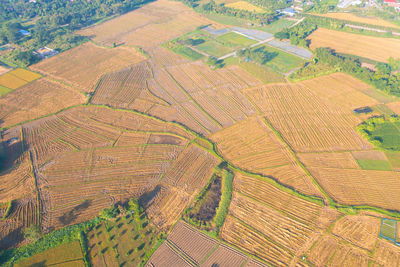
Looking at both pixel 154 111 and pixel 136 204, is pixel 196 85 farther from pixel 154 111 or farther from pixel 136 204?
pixel 136 204

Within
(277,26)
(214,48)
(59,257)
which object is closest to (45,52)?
(214,48)

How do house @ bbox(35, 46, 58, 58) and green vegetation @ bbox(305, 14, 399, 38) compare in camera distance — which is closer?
house @ bbox(35, 46, 58, 58)

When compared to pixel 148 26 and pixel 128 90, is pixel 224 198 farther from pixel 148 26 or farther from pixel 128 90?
pixel 148 26

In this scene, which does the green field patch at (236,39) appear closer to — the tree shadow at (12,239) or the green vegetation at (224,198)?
the green vegetation at (224,198)

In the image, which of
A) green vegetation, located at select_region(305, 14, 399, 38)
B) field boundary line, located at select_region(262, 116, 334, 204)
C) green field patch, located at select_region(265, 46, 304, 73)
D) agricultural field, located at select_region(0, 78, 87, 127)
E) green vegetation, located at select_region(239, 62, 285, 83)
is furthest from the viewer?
green vegetation, located at select_region(305, 14, 399, 38)

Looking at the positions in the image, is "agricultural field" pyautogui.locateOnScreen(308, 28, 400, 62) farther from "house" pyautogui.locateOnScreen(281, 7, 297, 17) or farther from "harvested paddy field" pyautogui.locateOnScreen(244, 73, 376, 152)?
"harvested paddy field" pyautogui.locateOnScreen(244, 73, 376, 152)

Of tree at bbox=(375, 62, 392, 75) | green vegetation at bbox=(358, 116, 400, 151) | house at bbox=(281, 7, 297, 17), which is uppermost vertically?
house at bbox=(281, 7, 297, 17)

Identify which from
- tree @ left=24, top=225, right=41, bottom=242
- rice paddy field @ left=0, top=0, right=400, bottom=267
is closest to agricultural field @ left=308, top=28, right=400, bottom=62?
rice paddy field @ left=0, top=0, right=400, bottom=267
